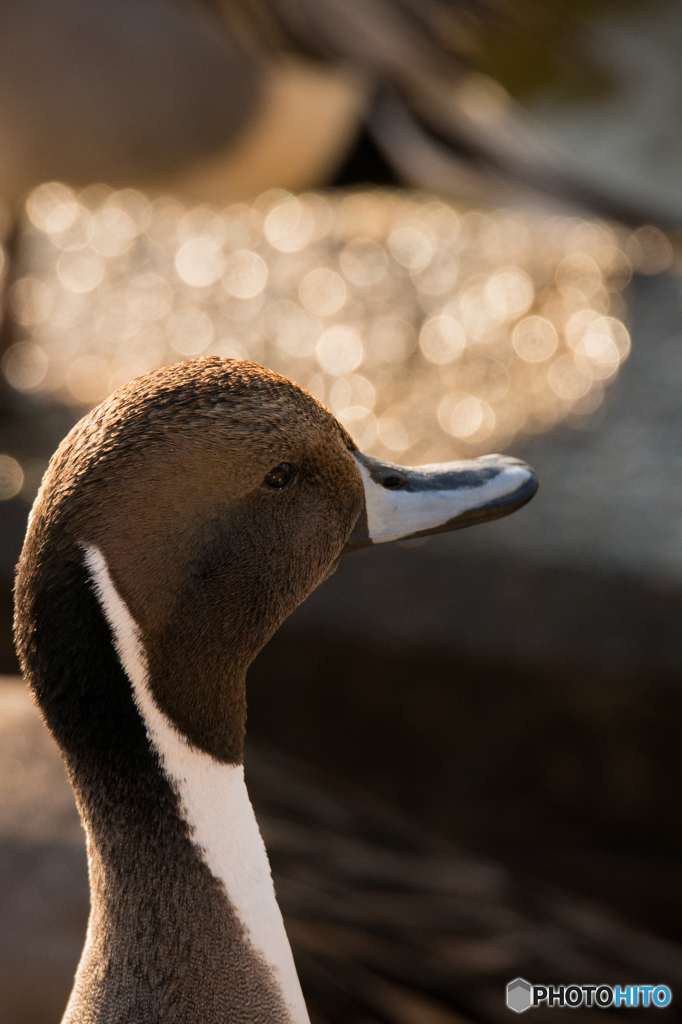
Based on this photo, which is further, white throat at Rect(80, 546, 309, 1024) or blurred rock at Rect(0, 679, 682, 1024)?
blurred rock at Rect(0, 679, 682, 1024)

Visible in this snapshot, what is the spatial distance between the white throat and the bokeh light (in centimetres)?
142

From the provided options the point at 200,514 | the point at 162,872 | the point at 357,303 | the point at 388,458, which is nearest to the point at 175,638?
the point at 200,514

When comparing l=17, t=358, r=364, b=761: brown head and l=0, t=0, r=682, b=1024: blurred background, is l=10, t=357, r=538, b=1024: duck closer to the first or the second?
l=17, t=358, r=364, b=761: brown head

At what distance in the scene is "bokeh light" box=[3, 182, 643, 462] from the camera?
245 centimetres

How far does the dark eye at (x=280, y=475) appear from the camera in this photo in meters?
0.93

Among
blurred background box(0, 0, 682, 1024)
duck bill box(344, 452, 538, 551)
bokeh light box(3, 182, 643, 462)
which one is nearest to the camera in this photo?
duck bill box(344, 452, 538, 551)

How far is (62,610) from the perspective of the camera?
2.76 ft

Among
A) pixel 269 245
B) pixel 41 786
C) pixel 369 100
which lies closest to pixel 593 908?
Result: pixel 41 786

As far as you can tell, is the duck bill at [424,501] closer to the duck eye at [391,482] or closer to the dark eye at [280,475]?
the duck eye at [391,482]

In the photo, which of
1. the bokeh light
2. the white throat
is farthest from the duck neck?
the bokeh light

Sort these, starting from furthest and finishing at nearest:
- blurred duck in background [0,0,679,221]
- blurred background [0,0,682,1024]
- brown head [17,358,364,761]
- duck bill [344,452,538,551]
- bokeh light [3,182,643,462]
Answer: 1. bokeh light [3,182,643,462]
2. blurred duck in background [0,0,679,221]
3. blurred background [0,0,682,1024]
4. duck bill [344,452,538,551]
5. brown head [17,358,364,761]

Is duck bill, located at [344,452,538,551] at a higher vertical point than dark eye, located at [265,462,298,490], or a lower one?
higher

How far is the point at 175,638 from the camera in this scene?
2.92ft

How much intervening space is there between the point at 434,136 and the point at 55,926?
3049mm
